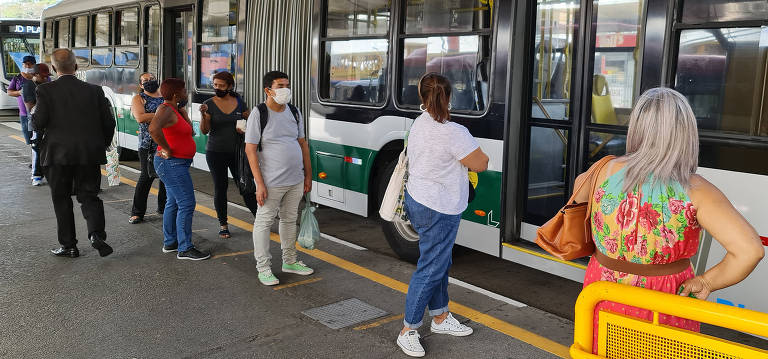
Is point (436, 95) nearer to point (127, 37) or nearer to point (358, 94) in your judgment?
point (358, 94)

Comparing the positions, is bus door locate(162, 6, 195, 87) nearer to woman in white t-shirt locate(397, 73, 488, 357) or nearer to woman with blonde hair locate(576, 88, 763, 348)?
woman in white t-shirt locate(397, 73, 488, 357)

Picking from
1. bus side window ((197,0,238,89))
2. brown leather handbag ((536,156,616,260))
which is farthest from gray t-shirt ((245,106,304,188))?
bus side window ((197,0,238,89))

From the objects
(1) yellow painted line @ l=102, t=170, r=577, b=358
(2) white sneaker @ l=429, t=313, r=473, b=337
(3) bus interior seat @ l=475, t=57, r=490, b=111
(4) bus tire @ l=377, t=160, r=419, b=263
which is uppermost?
(3) bus interior seat @ l=475, t=57, r=490, b=111

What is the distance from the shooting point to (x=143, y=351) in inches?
165

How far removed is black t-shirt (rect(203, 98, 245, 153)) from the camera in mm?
6715

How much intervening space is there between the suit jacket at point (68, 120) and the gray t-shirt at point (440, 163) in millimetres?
3386

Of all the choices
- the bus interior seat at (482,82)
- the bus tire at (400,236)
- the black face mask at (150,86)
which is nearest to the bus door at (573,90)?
the bus interior seat at (482,82)

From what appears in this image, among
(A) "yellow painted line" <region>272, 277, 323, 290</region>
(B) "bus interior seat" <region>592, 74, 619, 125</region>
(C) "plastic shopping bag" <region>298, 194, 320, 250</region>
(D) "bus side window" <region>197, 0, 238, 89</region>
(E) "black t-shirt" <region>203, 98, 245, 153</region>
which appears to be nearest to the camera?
(B) "bus interior seat" <region>592, 74, 619, 125</region>

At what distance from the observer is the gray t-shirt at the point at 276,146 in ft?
17.1

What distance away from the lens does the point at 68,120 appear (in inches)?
235

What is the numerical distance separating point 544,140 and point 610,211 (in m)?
2.88

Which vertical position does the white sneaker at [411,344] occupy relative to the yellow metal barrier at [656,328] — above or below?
below

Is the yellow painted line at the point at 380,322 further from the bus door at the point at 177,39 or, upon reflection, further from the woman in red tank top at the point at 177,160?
the bus door at the point at 177,39

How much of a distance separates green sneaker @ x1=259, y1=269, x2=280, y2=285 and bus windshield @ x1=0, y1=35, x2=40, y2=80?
19.6 metres
